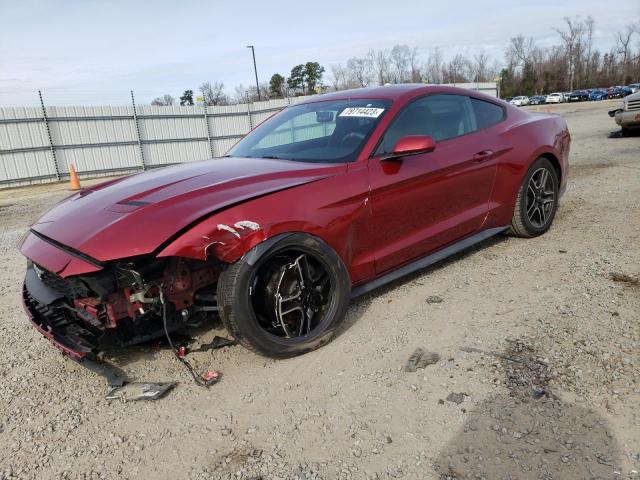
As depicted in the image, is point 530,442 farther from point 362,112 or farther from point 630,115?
point 630,115

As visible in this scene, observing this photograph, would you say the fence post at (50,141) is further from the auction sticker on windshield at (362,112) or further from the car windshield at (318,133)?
the auction sticker on windshield at (362,112)

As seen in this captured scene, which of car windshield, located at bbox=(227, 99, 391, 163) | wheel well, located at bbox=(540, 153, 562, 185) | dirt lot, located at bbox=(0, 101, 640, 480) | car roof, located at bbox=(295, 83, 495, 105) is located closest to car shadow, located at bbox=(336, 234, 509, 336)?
dirt lot, located at bbox=(0, 101, 640, 480)

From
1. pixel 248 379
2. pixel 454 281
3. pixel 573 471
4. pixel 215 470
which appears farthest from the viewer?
pixel 454 281

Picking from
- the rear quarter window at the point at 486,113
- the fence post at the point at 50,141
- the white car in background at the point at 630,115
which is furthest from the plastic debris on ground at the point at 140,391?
the fence post at the point at 50,141

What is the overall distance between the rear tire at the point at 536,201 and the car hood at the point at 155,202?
7.25 feet

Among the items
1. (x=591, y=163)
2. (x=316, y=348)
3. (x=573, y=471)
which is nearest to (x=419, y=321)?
(x=316, y=348)

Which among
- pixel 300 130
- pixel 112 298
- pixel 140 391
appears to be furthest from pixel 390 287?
pixel 112 298

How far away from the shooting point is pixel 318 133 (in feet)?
12.2

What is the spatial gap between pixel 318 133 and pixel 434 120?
3.07ft

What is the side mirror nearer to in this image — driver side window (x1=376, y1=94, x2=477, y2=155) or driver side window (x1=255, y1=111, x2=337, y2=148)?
driver side window (x1=376, y1=94, x2=477, y2=155)

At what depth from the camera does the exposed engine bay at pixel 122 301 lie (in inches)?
99.7

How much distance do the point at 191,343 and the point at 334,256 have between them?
3.66 ft

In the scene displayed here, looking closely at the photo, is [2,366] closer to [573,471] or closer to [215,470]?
[215,470]

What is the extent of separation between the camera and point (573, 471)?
1.89 metres
